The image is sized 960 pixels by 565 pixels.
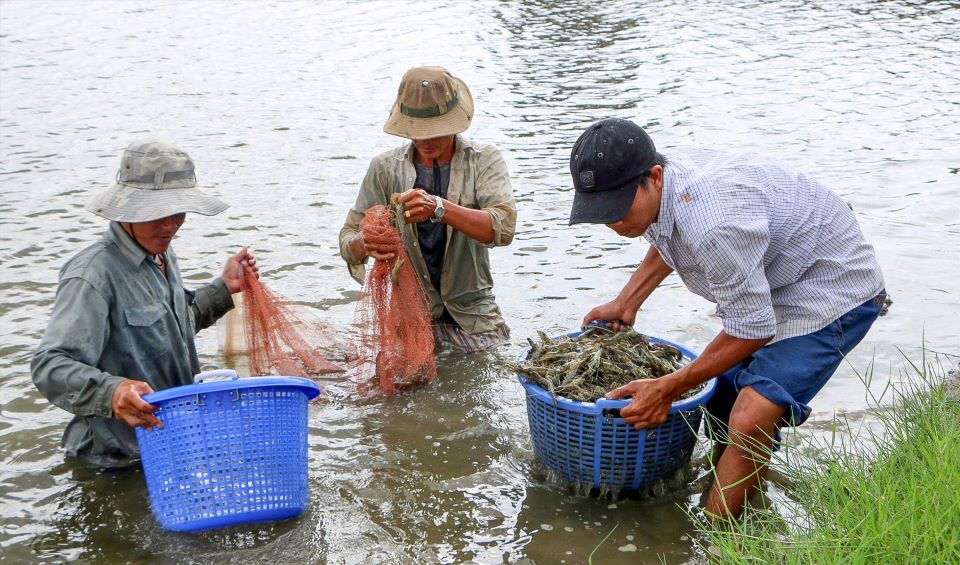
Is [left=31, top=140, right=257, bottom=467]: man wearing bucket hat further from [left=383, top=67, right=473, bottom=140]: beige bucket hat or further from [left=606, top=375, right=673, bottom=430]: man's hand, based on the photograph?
[left=606, top=375, right=673, bottom=430]: man's hand

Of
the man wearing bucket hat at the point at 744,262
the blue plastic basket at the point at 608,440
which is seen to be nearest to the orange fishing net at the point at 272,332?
the blue plastic basket at the point at 608,440

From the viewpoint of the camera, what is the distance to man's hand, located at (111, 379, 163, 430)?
3418 millimetres

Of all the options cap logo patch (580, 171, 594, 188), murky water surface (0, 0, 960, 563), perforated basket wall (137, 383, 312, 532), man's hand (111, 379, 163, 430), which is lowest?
murky water surface (0, 0, 960, 563)

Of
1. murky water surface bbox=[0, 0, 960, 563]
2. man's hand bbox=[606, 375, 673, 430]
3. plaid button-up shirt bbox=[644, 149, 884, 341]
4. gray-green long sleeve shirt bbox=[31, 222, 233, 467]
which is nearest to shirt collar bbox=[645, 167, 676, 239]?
plaid button-up shirt bbox=[644, 149, 884, 341]

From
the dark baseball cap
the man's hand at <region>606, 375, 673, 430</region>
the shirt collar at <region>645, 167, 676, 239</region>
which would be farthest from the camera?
the man's hand at <region>606, 375, 673, 430</region>

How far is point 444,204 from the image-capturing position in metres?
4.62

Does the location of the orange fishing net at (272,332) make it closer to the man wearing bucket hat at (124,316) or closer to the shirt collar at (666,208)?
the man wearing bucket hat at (124,316)

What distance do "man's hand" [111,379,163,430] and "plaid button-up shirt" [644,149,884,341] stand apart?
6.27ft

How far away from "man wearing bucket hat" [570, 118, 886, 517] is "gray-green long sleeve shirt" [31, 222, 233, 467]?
1815mm

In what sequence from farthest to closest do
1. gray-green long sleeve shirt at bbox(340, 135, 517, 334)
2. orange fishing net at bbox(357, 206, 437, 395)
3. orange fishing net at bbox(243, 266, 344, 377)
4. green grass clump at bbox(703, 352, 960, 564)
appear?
gray-green long sleeve shirt at bbox(340, 135, 517, 334) < orange fishing net at bbox(357, 206, 437, 395) < orange fishing net at bbox(243, 266, 344, 377) < green grass clump at bbox(703, 352, 960, 564)

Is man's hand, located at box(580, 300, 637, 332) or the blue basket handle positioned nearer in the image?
the blue basket handle

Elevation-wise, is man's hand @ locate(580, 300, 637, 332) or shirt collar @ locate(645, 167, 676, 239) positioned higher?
shirt collar @ locate(645, 167, 676, 239)

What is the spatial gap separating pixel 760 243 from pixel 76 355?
8.37 feet

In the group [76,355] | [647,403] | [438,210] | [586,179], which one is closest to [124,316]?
[76,355]
